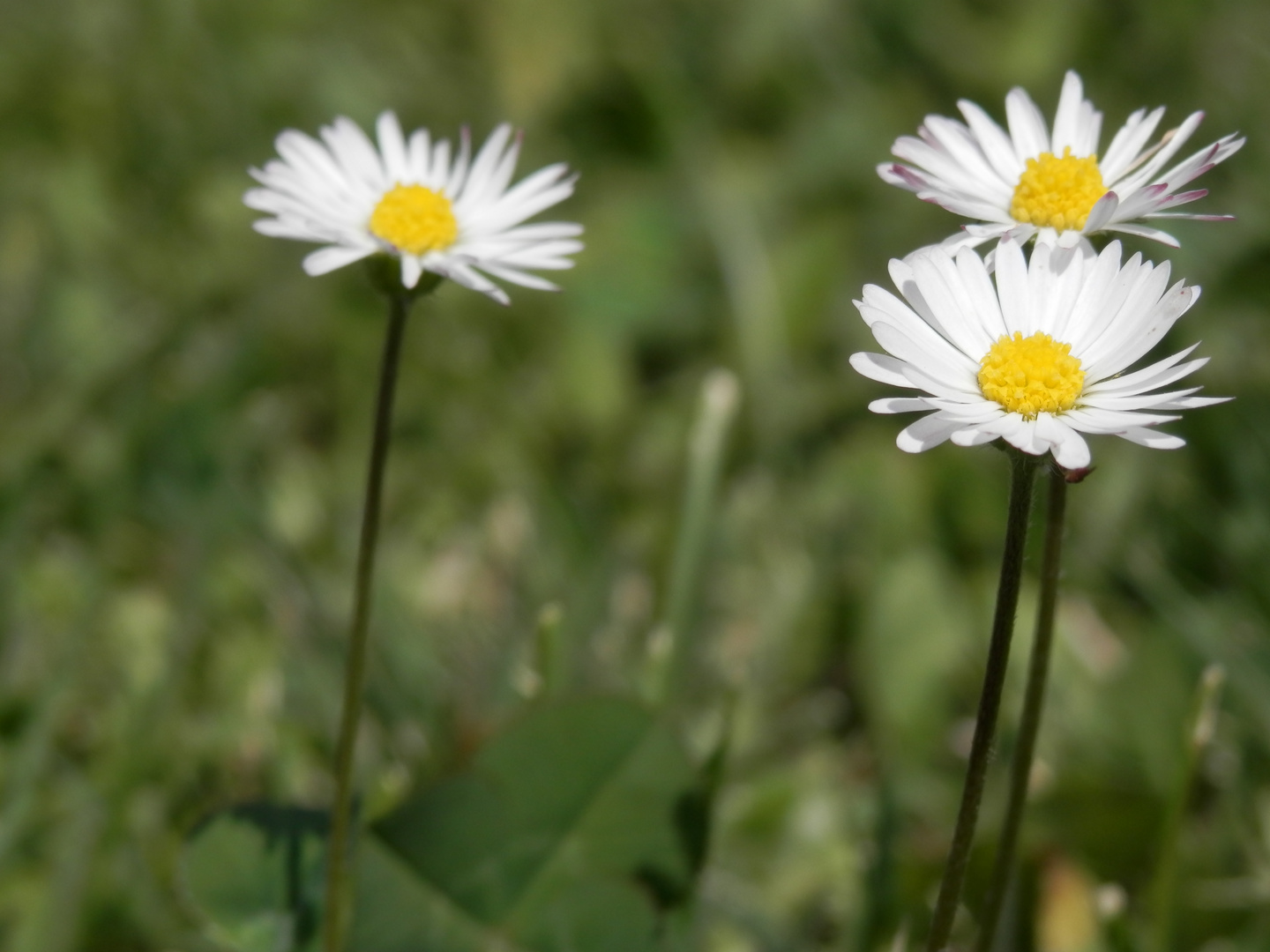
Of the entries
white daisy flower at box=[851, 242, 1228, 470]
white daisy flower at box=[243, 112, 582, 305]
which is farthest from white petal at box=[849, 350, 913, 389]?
white daisy flower at box=[243, 112, 582, 305]

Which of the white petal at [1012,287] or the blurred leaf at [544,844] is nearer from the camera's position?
the white petal at [1012,287]

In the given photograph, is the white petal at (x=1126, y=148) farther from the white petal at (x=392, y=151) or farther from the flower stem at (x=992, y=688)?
the white petal at (x=392, y=151)

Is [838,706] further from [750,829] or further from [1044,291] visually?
[1044,291]

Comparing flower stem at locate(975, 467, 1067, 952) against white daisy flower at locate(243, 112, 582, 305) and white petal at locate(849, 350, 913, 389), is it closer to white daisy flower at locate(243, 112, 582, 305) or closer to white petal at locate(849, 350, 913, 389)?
white petal at locate(849, 350, 913, 389)

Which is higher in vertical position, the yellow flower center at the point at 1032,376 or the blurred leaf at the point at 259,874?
the yellow flower center at the point at 1032,376

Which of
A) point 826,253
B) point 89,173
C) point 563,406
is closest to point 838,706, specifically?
point 563,406

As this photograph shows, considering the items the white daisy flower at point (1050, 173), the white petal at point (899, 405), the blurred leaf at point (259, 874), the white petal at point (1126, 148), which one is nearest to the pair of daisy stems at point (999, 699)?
the white petal at point (899, 405)
